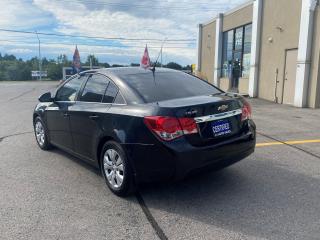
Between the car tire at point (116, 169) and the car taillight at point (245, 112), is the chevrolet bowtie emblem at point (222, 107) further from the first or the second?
the car tire at point (116, 169)

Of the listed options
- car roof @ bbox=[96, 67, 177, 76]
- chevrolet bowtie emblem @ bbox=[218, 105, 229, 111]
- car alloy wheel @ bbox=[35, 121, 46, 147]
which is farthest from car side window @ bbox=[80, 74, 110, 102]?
car alloy wheel @ bbox=[35, 121, 46, 147]

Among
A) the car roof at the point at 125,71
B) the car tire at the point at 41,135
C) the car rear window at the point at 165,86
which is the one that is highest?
the car roof at the point at 125,71

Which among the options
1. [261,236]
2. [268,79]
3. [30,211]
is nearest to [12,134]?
[30,211]

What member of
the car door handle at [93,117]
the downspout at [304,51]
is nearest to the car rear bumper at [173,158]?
the car door handle at [93,117]

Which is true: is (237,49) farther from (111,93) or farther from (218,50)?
(111,93)

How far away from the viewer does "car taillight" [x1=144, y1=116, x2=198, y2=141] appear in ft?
12.1

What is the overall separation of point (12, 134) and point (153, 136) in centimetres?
567

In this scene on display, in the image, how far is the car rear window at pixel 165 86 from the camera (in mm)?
4312

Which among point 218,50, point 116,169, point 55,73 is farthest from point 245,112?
point 55,73

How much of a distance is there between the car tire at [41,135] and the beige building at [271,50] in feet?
35.3

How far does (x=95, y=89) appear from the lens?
4.88m

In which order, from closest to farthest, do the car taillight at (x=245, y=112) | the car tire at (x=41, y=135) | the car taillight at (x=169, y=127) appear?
the car taillight at (x=169, y=127), the car taillight at (x=245, y=112), the car tire at (x=41, y=135)

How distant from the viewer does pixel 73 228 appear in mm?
3418

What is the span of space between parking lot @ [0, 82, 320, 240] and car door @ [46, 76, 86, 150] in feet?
1.30
